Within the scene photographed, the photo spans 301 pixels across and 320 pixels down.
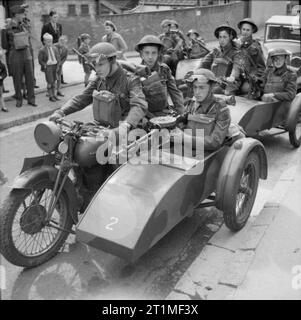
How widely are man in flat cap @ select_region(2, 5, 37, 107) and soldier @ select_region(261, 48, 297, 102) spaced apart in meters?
4.88

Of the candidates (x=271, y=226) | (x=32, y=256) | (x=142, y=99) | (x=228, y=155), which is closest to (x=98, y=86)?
(x=142, y=99)

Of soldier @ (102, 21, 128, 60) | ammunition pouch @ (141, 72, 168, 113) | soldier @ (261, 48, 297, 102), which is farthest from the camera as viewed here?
soldier @ (102, 21, 128, 60)

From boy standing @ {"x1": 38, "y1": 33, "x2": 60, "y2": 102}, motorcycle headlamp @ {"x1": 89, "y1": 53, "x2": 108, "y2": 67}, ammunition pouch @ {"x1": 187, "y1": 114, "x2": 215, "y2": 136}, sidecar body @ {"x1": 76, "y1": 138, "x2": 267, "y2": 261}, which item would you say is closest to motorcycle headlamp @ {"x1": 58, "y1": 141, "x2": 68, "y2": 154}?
sidecar body @ {"x1": 76, "y1": 138, "x2": 267, "y2": 261}

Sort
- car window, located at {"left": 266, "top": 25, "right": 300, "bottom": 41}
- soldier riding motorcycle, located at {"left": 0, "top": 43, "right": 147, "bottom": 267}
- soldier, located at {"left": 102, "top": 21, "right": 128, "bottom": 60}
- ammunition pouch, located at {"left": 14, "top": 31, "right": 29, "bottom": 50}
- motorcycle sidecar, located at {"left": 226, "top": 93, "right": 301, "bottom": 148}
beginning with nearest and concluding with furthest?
soldier riding motorcycle, located at {"left": 0, "top": 43, "right": 147, "bottom": 267}, motorcycle sidecar, located at {"left": 226, "top": 93, "right": 301, "bottom": 148}, ammunition pouch, located at {"left": 14, "top": 31, "right": 29, "bottom": 50}, car window, located at {"left": 266, "top": 25, "right": 300, "bottom": 41}, soldier, located at {"left": 102, "top": 21, "right": 128, "bottom": 60}

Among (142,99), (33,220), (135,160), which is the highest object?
(142,99)

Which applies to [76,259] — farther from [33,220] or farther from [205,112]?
[205,112]

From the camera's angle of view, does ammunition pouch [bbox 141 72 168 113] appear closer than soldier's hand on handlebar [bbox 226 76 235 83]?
Yes

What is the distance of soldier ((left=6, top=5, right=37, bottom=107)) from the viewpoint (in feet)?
31.2

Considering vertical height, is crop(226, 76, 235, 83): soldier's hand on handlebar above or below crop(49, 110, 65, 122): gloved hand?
below

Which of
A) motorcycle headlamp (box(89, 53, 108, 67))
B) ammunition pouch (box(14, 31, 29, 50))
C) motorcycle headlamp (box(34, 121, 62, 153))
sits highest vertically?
motorcycle headlamp (box(89, 53, 108, 67))

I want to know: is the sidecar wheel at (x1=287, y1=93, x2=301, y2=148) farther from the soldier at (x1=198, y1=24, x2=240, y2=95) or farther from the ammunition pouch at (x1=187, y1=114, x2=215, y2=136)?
the ammunition pouch at (x1=187, y1=114, x2=215, y2=136)

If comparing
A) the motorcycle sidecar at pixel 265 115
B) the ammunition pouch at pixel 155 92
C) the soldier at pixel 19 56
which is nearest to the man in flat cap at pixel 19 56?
the soldier at pixel 19 56

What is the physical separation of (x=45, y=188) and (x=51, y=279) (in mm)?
795

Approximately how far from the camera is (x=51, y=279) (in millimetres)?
4145
